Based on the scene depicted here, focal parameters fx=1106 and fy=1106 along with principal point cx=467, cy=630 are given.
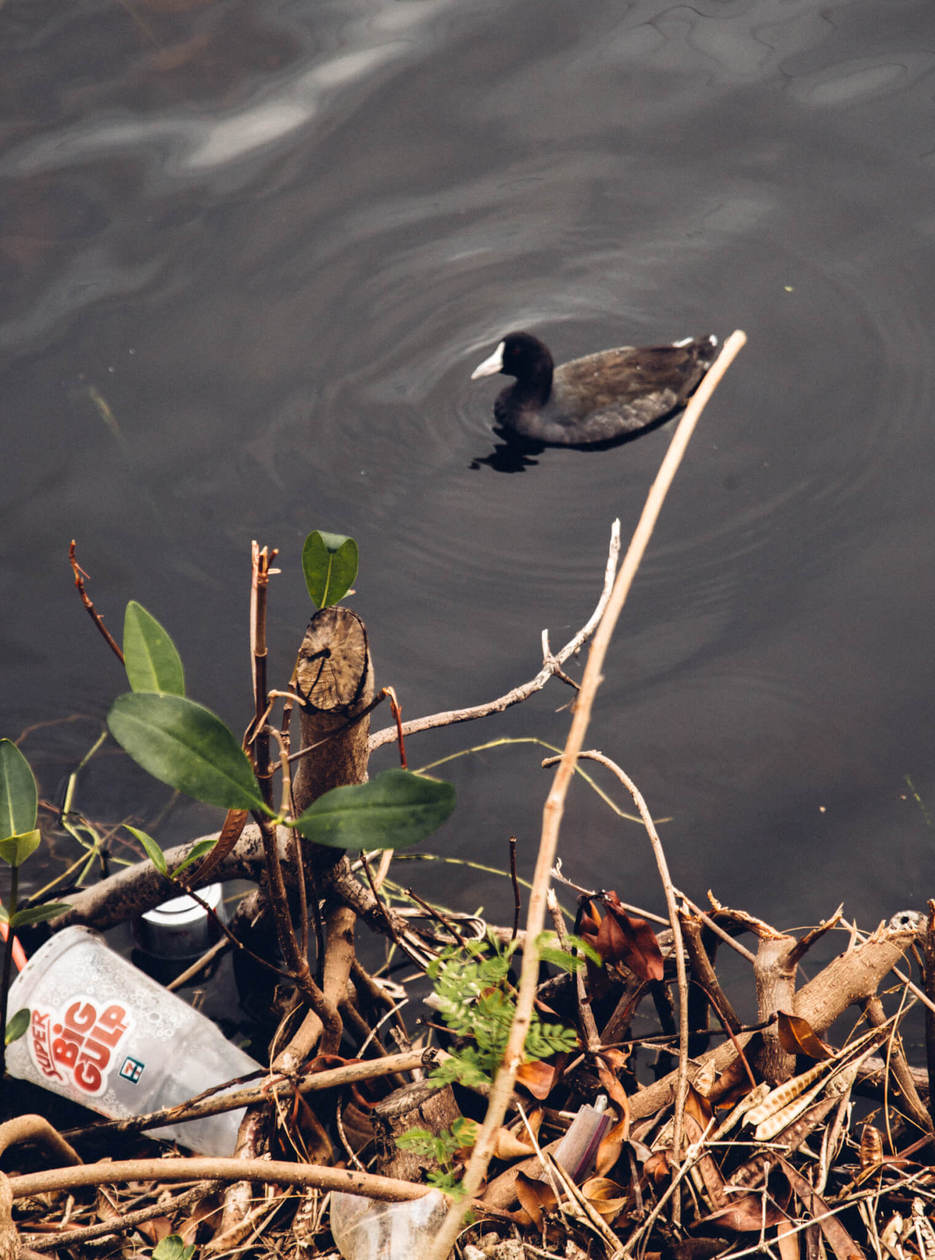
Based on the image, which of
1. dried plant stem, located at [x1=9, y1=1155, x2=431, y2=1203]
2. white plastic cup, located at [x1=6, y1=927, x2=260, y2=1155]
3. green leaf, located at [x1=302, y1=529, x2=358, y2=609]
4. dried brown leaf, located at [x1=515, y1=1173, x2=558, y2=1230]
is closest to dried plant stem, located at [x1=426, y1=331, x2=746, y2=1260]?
dried plant stem, located at [x1=9, y1=1155, x2=431, y2=1203]

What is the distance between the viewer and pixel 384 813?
147 cm

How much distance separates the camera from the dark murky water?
11.1 feet

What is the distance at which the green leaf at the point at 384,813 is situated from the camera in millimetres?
1447

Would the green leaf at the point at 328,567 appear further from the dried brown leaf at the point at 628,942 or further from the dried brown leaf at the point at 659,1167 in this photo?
the dried brown leaf at the point at 659,1167

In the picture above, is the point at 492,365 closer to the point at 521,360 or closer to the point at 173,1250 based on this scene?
the point at 521,360

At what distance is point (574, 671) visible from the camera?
3654mm

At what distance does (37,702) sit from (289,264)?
7.54ft

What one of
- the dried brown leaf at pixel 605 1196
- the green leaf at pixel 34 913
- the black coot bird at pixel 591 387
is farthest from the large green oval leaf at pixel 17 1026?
the black coot bird at pixel 591 387

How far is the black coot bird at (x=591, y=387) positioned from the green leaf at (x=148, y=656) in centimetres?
308

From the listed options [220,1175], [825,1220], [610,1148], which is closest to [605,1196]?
[610,1148]

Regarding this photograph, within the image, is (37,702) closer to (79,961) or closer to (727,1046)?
→ (79,961)

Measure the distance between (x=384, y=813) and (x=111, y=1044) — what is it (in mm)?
1064

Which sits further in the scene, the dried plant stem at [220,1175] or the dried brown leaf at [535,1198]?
the dried brown leaf at [535,1198]

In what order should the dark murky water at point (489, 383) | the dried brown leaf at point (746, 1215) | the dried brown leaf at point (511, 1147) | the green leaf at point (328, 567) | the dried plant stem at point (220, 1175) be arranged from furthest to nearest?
the dark murky water at point (489, 383) → the dried brown leaf at point (511, 1147) → the dried brown leaf at point (746, 1215) → the green leaf at point (328, 567) → the dried plant stem at point (220, 1175)
